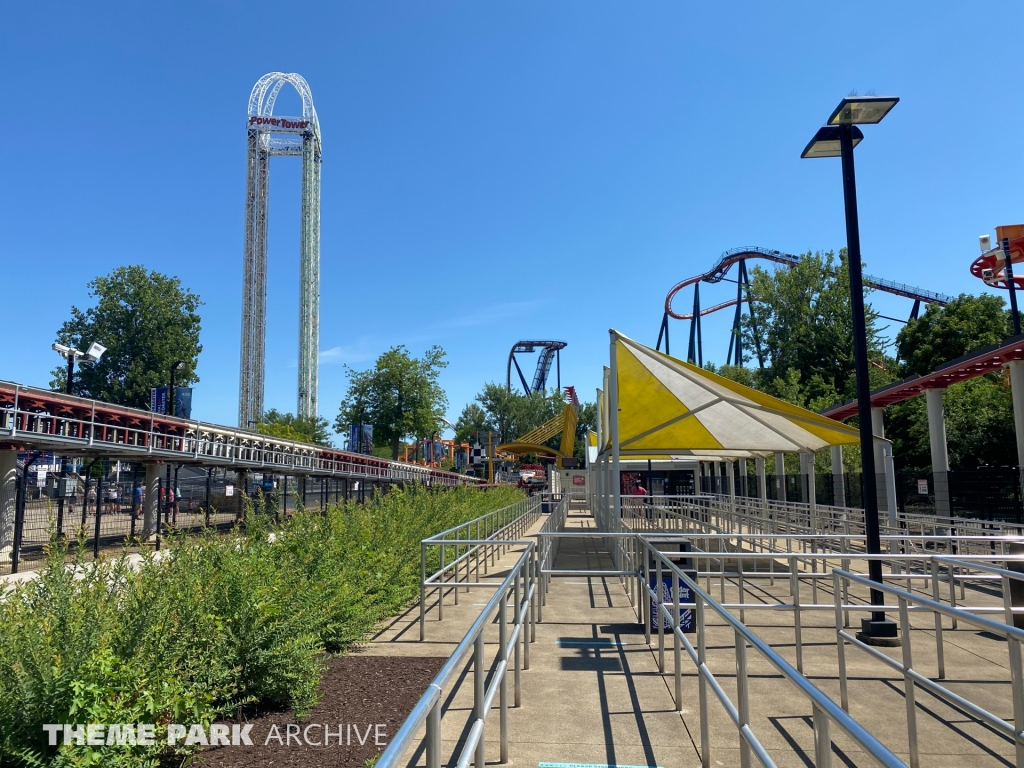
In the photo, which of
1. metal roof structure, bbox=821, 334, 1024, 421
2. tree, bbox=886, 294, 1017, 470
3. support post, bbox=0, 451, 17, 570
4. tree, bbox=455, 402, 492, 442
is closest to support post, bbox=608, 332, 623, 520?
metal roof structure, bbox=821, 334, 1024, 421

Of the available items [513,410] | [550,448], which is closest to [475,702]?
[550,448]

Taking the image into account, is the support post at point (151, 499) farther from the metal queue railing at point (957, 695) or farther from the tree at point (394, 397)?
the tree at point (394, 397)

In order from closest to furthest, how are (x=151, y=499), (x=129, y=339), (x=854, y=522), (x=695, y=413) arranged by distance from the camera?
(x=695, y=413)
(x=854, y=522)
(x=151, y=499)
(x=129, y=339)

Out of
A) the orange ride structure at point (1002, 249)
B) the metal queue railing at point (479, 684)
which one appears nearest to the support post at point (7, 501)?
the metal queue railing at point (479, 684)

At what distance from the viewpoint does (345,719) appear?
5.27 meters

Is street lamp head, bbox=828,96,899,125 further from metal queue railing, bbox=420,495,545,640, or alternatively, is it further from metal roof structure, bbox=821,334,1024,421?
metal roof structure, bbox=821,334,1024,421

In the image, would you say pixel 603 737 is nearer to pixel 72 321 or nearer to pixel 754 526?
pixel 754 526

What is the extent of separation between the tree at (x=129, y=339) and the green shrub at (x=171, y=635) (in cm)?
6626

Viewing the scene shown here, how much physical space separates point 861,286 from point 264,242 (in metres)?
95.3

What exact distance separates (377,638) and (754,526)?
1601 centimetres

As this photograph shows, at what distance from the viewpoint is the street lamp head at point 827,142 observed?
8.16 meters

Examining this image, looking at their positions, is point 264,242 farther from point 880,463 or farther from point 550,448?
point 880,463

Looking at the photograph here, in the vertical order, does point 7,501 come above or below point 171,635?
above

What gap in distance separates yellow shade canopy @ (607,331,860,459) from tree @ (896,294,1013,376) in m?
33.5
